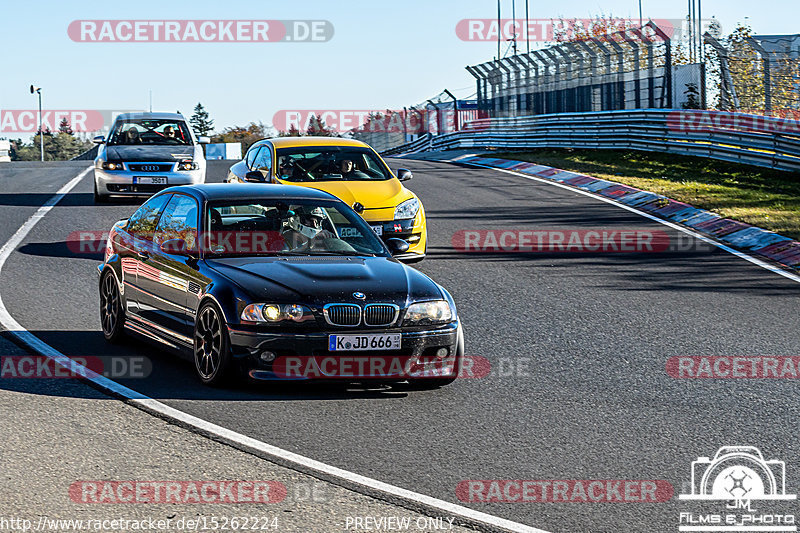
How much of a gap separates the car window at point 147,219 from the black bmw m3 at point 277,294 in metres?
0.02

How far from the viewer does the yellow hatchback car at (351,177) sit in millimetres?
13352

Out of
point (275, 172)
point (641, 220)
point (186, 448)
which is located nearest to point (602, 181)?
point (641, 220)

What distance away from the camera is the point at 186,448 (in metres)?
5.98

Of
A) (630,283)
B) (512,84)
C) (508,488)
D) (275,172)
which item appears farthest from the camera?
Answer: (512,84)

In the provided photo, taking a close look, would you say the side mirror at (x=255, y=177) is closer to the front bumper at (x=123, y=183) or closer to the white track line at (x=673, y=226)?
the front bumper at (x=123, y=183)

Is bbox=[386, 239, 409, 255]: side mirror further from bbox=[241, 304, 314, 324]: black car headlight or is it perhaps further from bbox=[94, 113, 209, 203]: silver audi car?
bbox=[94, 113, 209, 203]: silver audi car

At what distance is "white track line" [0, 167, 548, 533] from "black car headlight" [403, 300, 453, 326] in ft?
5.13

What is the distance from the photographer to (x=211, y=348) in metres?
7.52

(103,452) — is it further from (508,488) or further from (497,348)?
(497,348)

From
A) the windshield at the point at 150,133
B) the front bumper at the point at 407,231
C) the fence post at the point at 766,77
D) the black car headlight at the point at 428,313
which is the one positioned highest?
the fence post at the point at 766,77

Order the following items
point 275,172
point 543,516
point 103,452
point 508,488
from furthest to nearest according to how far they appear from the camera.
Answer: point 275,172
point 103,452
point 508,488
point 543,516

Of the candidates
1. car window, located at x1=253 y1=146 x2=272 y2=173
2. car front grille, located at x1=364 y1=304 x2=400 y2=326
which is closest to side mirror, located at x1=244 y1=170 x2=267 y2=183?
car window, located at x1=253 y1=146 x2=272 y2=173

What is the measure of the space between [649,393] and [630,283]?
16.2 ft

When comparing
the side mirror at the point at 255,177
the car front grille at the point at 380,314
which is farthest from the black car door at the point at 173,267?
the side mirror at the point at 255,177
